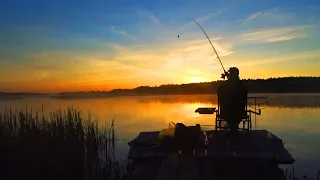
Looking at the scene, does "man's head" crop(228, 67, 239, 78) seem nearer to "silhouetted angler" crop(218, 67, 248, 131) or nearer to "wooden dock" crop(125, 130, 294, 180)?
"silhouetted angler" crop(218, 67, 248, 131)

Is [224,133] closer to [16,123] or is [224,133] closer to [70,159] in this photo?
[70,159]

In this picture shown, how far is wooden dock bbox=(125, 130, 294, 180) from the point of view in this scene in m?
5.65

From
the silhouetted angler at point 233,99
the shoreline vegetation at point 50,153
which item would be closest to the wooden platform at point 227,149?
the silhouetted angler at point 233,99

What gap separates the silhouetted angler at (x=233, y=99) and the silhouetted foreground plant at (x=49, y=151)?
2686 millimetres

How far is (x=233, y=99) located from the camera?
23.3 ft

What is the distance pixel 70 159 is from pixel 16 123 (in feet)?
8.66

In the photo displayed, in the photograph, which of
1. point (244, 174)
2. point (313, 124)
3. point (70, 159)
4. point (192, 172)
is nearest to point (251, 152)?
point (244, 174)

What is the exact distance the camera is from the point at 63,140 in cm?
861

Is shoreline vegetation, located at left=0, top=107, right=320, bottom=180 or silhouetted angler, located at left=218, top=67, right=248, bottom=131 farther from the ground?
silhouetted angler, located at left=218, top=67, right=248, bottom=131

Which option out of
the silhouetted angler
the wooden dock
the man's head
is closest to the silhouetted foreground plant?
the wooden dock

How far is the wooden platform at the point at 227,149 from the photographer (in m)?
5.87

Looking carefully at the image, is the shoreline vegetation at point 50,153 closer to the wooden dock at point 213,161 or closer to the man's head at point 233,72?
the wooden dock at point 213,161

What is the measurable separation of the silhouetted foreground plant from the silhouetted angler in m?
2.69

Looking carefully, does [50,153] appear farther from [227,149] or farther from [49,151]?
[227,149]
